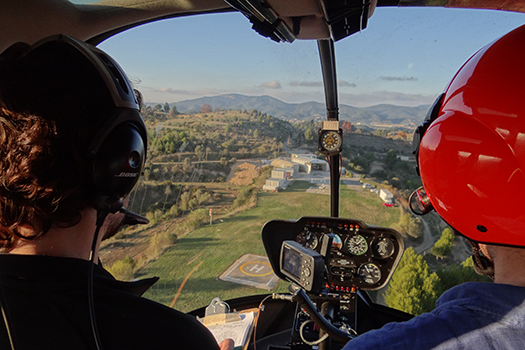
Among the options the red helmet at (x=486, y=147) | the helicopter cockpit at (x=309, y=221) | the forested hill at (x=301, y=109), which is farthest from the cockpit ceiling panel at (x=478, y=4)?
the red helmet at (x=486, y=147)

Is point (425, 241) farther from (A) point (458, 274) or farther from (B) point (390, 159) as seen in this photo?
(B) point (390, 159)

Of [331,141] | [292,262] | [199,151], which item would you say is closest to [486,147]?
[292,262]

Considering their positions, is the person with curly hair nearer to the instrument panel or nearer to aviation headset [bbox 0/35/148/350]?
aviation headset [bbox 0/35/148/350]

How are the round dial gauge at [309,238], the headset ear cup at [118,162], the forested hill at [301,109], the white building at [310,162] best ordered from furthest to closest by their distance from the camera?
the white building at [310,162]
the forested hill at [301,109]
the round dial gauge at [309,238]
the headset ear cup at [118,162]

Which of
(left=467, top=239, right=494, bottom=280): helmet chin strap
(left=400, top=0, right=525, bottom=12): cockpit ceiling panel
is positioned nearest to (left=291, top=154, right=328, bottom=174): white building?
(left=400, top=0, right=525, bottom=12): cockpit ceiling panel

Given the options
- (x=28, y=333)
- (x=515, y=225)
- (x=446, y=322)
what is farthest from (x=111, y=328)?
(x=515, y=225)

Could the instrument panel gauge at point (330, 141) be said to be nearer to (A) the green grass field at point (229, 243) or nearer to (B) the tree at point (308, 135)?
(B) the tree at point (308, 135)
